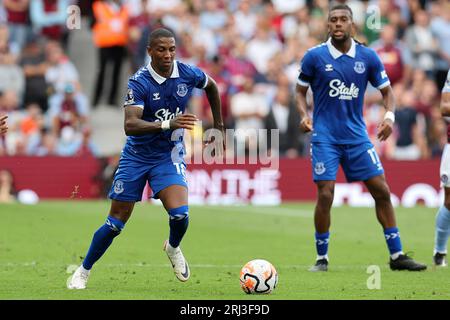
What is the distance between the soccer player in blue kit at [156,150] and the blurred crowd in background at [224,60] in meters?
11.9

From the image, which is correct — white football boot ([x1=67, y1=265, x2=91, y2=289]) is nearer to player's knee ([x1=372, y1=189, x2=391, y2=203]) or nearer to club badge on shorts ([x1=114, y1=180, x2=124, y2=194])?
club badge on shorts ([x1=114, y1=180, x2=124, y2=194])

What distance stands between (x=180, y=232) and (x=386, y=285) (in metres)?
2.11

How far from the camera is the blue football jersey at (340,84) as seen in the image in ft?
42.7

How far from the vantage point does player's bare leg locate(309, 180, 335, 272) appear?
506 inches

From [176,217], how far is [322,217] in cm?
239

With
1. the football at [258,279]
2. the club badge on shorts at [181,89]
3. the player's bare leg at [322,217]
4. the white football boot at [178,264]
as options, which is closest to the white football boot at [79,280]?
the white football boot at [178,264]

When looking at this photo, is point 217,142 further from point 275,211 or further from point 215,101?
point 275,211

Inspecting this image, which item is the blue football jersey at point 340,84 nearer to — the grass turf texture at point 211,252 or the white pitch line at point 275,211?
the grass turf texture at point 211,252

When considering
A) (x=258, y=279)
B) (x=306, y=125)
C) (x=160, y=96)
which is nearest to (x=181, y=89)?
(x=160, y=96)

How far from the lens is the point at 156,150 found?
1136cm

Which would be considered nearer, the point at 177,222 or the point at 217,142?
the point at 177,222

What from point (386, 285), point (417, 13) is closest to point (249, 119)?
point (417, 13)
